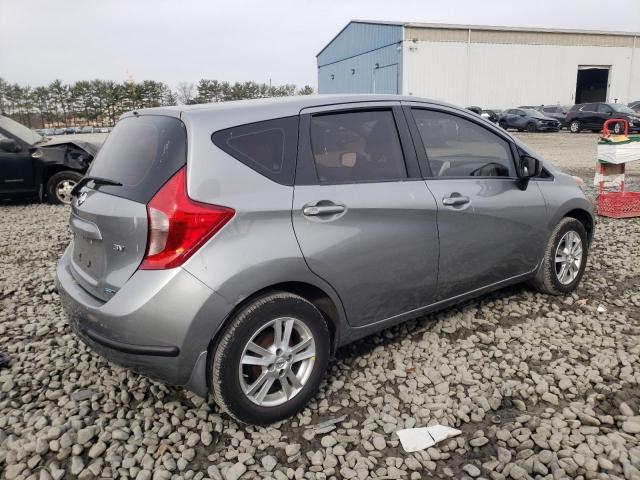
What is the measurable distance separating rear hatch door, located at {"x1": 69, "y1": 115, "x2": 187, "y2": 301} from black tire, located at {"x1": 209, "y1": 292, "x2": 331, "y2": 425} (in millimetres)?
579

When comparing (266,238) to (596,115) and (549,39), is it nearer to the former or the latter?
(596,115)

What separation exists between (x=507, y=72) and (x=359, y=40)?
11.7 metres

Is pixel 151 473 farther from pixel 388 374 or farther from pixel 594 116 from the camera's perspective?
pixel 594 116

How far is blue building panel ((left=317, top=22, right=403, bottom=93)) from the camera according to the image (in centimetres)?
3597

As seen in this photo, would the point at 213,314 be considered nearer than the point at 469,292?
Yes

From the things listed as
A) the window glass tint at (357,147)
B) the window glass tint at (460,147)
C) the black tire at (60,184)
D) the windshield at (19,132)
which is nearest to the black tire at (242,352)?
the window glass tint at (357,147)

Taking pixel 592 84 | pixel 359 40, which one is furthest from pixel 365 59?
pixel 592 84

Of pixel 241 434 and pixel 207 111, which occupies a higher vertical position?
pixel 207 111

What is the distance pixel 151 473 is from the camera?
243 cm

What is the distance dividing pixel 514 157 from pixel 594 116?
1066 inches

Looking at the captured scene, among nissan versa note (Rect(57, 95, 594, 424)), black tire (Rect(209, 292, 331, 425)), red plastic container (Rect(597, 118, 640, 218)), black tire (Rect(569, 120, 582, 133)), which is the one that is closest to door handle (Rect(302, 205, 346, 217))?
nissan versa note (Rect(57, 95, 594, 424))

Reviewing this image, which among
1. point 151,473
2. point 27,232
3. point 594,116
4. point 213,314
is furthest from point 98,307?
point 594,116

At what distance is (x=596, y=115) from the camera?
1056 inches

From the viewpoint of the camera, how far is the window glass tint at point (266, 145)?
258 centimetres
